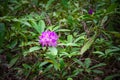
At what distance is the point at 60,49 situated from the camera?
1.98 m

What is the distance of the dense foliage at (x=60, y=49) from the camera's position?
1.85 meters

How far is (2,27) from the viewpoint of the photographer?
1.48 metres

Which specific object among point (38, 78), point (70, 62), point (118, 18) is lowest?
point (38, 78)

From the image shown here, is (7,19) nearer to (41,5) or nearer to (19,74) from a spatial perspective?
(19,74)

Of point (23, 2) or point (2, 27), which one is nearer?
point (2, 27)

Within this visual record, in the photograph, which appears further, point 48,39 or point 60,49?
point 60,49

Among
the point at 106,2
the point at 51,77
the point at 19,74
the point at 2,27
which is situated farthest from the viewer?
the point at 106,2

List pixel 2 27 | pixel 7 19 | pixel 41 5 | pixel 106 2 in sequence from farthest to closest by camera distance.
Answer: pixel 41 5 < pixel 106 2 < pixel 7 19 < pixel 2 27

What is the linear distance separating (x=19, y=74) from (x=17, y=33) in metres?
0.42

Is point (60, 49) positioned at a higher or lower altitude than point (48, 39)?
lower

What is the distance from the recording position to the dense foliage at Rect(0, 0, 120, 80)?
6.08 ft

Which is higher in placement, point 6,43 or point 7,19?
point 7,19

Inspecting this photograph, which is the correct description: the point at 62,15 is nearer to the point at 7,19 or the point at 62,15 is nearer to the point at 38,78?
the point at 38,78

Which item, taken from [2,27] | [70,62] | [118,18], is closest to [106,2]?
[118,18]
